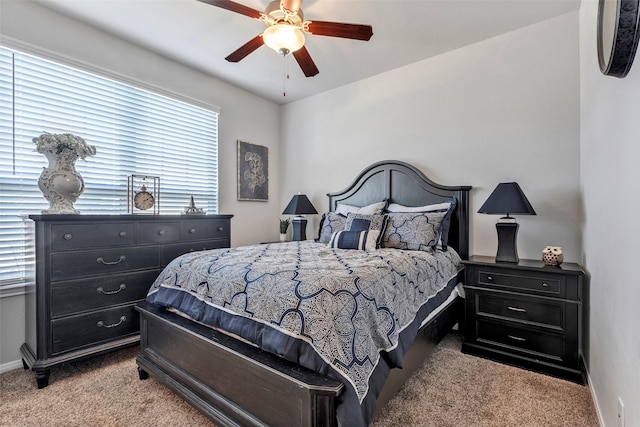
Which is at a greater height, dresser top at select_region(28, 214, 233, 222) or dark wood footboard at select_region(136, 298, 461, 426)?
dresser top at select_region(28, 214, 233, 222)

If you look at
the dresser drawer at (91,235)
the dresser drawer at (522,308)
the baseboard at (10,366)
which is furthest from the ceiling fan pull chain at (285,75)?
the baseboard at (10,366)

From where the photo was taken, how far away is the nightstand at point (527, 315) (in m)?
2.05

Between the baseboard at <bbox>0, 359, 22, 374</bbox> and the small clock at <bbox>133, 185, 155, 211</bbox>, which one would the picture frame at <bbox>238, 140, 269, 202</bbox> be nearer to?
the small clock at <bbox>133, 185, 155, 211</bbox>

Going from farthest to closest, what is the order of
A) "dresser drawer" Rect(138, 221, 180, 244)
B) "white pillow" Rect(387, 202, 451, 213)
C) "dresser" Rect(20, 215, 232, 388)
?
"white pillow" Rect(387, 202, 451, 213), "dresser drawer" Rect(138, 221, 180, 244), "dresser" Rect(20, 215, 232, 388)

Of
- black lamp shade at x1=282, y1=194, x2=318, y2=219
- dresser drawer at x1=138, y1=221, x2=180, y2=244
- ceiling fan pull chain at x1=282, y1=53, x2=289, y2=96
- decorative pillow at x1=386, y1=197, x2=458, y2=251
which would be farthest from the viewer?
black lamp shade at x1=282, y1=194, x2=318, y2=219

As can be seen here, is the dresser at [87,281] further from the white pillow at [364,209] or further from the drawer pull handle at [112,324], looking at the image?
the white pillow at [364,209]

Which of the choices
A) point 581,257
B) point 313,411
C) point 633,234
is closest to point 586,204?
point 581,257

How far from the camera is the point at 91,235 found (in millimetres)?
2188

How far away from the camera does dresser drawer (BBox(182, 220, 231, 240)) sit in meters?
A: 2.76

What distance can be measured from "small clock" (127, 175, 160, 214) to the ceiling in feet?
4.27

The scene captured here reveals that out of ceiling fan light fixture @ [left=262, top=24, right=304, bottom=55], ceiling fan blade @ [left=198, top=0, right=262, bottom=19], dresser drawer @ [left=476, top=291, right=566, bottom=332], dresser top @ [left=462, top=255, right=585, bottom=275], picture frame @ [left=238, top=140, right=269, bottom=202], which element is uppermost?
ceiling fan blade @ [left=198, top=0, right=262, bottom=19]

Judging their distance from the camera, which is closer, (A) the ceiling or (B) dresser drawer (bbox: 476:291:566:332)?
(B) dresser drawer (bbox: 476:291:566:332)

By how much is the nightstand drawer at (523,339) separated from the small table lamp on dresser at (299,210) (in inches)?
85.8

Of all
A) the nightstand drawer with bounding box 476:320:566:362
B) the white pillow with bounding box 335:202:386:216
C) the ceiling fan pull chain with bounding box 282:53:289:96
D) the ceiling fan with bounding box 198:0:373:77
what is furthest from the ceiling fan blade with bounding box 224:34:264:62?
the nightstand drawer with bounding box 476:320:566:362
